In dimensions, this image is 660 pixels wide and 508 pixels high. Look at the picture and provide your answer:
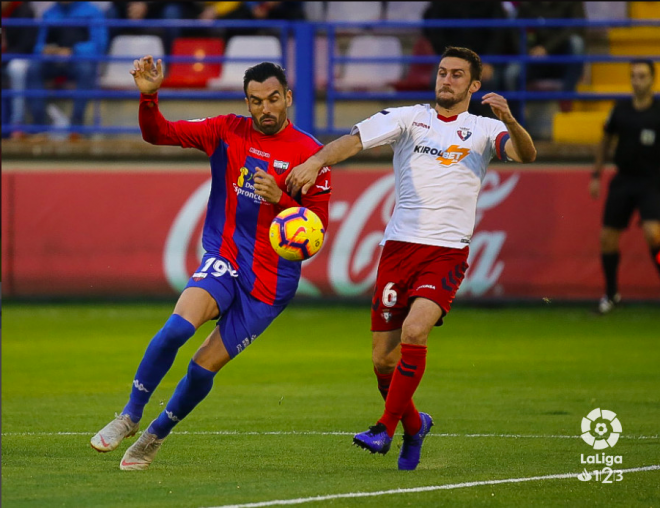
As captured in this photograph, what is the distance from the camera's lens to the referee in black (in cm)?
1340

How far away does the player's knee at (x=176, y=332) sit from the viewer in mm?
6281

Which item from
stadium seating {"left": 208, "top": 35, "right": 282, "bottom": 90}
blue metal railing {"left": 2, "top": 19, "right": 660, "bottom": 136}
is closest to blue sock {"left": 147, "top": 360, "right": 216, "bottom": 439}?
blue metal railing {"left": 2, "top": 19, "right": 660, "bottom": 136}

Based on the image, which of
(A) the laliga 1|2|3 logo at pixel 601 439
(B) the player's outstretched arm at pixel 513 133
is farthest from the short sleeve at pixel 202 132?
(A) the laliga 1|2|3 logo at pixel 601 439

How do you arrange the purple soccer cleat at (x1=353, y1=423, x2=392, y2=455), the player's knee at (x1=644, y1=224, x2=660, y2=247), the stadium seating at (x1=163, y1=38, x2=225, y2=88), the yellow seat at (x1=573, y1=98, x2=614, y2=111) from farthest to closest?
the stadium seating at (x1=163, y1=38, x2=225, y2=88), the yellow seat at (x1=573, y1=98, x2=614, y2=111), the player's knee at (x1=644, y1=224, x2=660, y2=247), the purple soccer cleat at (x1=353, y1=423, x2=392, y2=455)

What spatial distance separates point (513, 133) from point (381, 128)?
75cm

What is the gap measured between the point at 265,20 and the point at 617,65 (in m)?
4.98

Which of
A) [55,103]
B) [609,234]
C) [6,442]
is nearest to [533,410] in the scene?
[6,442]

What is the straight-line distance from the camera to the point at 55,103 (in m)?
16.9

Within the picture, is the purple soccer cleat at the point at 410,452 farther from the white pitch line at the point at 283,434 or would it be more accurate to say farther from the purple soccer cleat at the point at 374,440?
the white pitch line at the point at 283,434

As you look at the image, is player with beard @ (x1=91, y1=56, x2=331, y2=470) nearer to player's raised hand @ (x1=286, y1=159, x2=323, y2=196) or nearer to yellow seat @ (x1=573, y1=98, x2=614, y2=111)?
player's raised hand @ (x1=286, y1=159, x2=323, y2=196)

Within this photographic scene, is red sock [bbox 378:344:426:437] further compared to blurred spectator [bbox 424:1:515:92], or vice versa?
blurred spectator [bbox 424:1:515:92]

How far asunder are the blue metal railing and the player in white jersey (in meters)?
8.63

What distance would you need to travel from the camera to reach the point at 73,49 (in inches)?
647

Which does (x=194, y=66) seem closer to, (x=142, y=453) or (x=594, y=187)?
(x=594, y=187)
